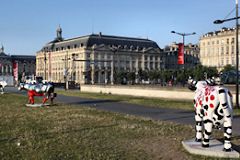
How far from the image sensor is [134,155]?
779 cm

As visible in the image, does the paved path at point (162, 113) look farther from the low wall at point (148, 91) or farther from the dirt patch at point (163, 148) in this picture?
the low wall at point (148, 91)

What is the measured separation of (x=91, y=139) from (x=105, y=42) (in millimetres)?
104846

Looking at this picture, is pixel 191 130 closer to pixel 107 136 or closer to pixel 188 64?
pixel 107 136

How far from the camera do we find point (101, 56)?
112m

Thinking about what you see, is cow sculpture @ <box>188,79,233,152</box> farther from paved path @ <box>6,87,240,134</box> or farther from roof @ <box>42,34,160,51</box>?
roof @ <box>42,34,160,51</box>

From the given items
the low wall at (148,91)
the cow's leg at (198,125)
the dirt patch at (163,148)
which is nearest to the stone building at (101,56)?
the low wall at (148,91)

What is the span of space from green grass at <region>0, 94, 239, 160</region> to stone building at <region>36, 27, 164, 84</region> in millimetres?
88470

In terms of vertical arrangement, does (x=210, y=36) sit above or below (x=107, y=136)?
above

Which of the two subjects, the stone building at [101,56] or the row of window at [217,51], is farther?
the stone building at [101,56]

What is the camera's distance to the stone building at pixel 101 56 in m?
110

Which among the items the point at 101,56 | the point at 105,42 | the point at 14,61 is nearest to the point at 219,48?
the point at 105,42

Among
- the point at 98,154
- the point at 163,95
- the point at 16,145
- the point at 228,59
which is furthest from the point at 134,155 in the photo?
the point at 228,59

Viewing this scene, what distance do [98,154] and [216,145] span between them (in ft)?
10.5

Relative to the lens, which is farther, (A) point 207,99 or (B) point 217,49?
(B) point 217,49
